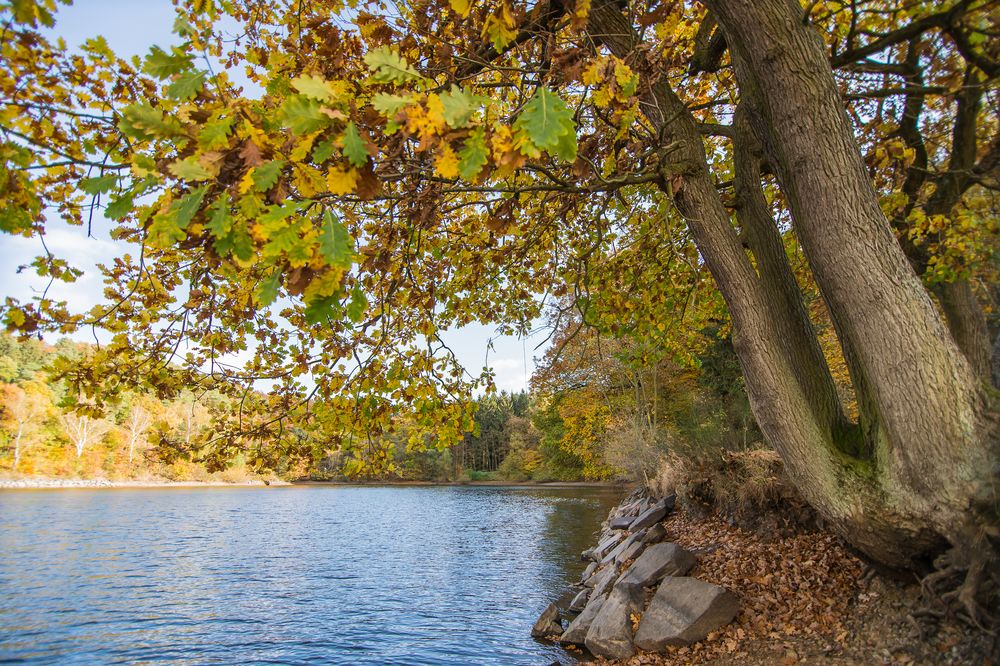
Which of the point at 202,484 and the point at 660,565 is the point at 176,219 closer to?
the point at 660,565

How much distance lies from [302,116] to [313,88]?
3.7 inches

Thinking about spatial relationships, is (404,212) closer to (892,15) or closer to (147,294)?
(147,294)

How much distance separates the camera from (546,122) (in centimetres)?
167

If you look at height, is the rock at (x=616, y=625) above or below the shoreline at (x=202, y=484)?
above

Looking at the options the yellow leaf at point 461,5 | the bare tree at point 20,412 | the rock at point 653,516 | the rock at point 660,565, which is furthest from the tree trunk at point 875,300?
the bare tree at point 20,412

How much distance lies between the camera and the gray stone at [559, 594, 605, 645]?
7291 millimetres

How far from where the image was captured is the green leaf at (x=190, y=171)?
1.66 m

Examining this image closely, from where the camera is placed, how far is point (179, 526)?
2156 cm

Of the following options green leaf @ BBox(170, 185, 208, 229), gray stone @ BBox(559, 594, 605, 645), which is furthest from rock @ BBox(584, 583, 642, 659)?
green leaf @ BBox(170, 185, 208, 229)

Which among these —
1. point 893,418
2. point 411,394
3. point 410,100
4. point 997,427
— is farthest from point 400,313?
point 997,427

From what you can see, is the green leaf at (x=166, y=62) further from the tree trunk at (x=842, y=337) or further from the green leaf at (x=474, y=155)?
the tree trunk at (x=842, y=337)

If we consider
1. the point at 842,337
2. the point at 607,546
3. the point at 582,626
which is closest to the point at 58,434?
the point at 607,546

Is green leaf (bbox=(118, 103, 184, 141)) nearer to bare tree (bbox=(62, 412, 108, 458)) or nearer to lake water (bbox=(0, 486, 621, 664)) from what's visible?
lake water (bbox=(0, 486, 621, 664))

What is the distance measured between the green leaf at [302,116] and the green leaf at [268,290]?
0.56 m
